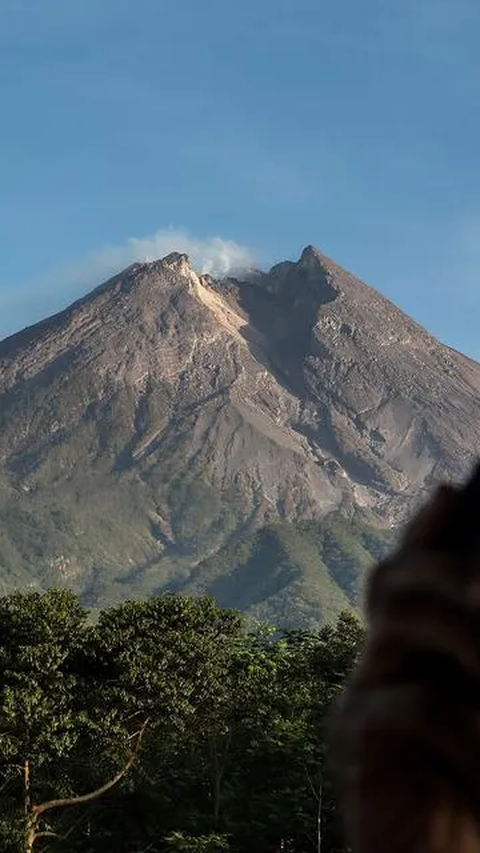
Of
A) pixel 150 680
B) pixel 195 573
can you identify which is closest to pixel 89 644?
pixel 150 680

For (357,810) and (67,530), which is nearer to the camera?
(357,810)

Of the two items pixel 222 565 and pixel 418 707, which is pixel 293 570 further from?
pixel 418 707

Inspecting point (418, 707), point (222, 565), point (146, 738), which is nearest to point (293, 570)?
point (222, 565)

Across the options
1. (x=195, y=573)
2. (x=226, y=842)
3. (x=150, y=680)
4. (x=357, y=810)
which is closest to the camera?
(x=357, y=810)

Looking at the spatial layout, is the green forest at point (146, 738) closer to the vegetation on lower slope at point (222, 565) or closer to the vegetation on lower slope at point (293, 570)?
the vegetation on lower slope at point (293, 570)

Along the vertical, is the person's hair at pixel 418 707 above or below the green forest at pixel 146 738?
above

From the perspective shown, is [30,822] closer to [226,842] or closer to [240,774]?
[226,842]


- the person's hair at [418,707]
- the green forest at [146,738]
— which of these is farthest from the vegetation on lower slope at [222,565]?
the person's hair at [418,707]

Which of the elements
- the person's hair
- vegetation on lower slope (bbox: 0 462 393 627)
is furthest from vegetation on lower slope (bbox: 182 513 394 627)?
the person's hair
